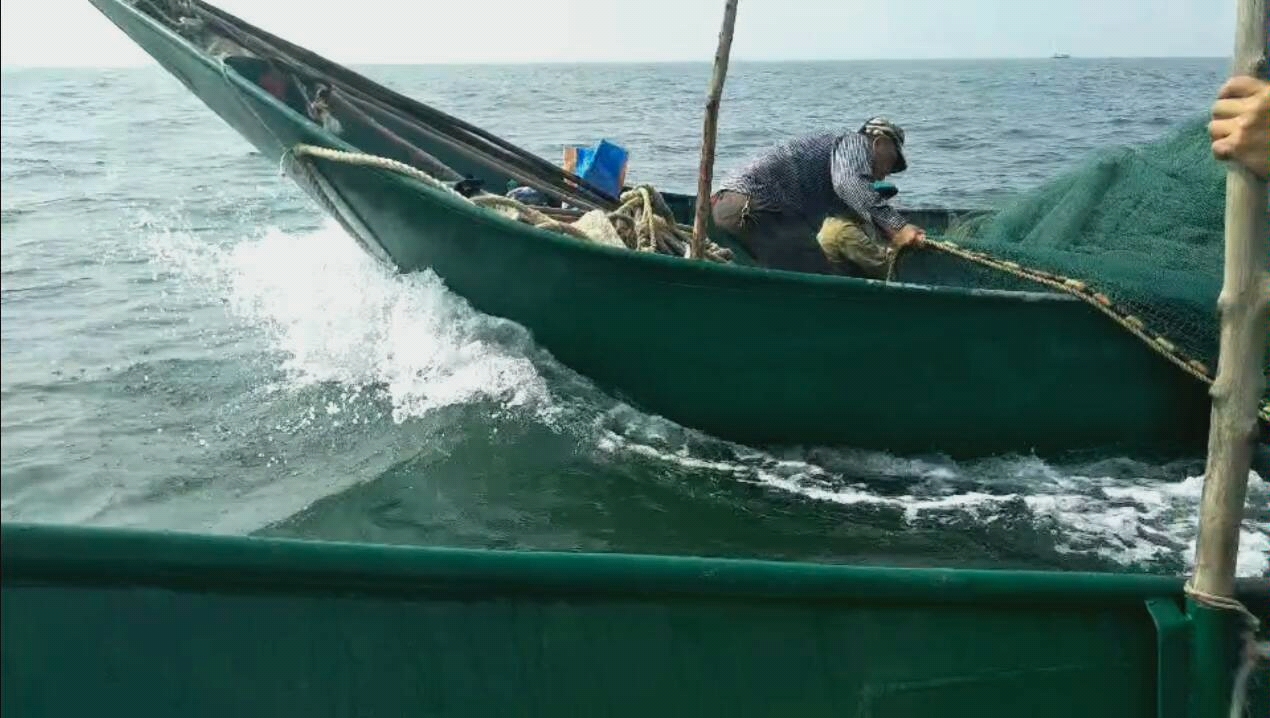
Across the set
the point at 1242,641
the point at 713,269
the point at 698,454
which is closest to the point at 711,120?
the point at 713,269

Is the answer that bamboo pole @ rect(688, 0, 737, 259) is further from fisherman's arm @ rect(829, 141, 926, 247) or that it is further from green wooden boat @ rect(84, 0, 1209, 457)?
fisherman's arm @ rect(829, 141, 926, 247)

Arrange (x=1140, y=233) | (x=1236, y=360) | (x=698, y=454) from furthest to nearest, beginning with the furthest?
1. (x=1140, y=233)
2. (x=698, y=454)
3. (x=1236, y=360)

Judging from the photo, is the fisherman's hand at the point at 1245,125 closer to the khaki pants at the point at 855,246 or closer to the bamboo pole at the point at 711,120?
the bamboo pole at the point at 711,120

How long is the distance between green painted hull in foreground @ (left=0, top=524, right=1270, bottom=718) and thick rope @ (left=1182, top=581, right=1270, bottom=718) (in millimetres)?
40

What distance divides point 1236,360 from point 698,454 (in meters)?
3.64

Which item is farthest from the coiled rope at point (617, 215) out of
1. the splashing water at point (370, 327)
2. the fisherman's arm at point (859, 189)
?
the fisherman's arm at point (859, 189)

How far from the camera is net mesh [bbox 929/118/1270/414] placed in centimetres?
523

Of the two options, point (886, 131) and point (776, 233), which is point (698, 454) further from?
point (886, 131)

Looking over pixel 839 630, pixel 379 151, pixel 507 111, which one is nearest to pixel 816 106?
pixel 507 111

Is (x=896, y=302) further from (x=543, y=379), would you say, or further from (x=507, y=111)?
(x=507, y=111)

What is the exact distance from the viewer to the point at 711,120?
18.1 ft

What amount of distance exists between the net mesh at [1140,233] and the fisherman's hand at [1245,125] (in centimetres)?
330

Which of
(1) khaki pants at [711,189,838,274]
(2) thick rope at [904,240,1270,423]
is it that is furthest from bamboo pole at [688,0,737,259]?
(2) thick rope at [904,240,1270,423]

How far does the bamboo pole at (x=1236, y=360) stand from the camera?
83.0 inches
